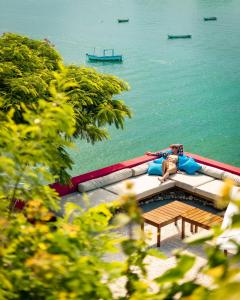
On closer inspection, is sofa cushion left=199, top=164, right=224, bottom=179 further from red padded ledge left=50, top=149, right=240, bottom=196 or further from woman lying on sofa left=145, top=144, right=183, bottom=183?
woman lying on sofa left=145, top=144, right=183, bottom=183

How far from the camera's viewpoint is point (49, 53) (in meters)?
12.8

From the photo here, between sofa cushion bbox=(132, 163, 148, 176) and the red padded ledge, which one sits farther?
sofa cushion bbox=(132, 163, 148, 176)

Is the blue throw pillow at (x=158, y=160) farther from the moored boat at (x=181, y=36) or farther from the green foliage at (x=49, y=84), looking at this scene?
the moored boat at (x=181, y=36)

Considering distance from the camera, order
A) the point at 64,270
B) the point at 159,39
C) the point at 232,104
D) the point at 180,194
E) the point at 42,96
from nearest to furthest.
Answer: the point at 64,270 < the point at 42,96 < the point at 180,194 < the point at 232,104 < the point at 159,39

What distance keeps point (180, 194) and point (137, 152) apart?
9462 mm

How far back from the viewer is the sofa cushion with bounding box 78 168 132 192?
439 inches

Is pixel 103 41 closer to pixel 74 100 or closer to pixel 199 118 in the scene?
pixel 199 118

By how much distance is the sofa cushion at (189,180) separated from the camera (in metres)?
11.3

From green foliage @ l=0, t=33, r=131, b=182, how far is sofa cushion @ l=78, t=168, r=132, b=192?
59 cm

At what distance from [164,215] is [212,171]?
2.47 meters

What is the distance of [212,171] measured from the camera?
11.8 m

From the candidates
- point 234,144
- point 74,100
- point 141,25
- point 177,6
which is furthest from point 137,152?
point 177,6

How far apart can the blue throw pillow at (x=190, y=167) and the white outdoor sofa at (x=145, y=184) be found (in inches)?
4.3

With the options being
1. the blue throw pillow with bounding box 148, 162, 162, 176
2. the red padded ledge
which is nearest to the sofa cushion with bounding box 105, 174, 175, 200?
the blue throw pillow with bounding box 148, 162, 162, 176
